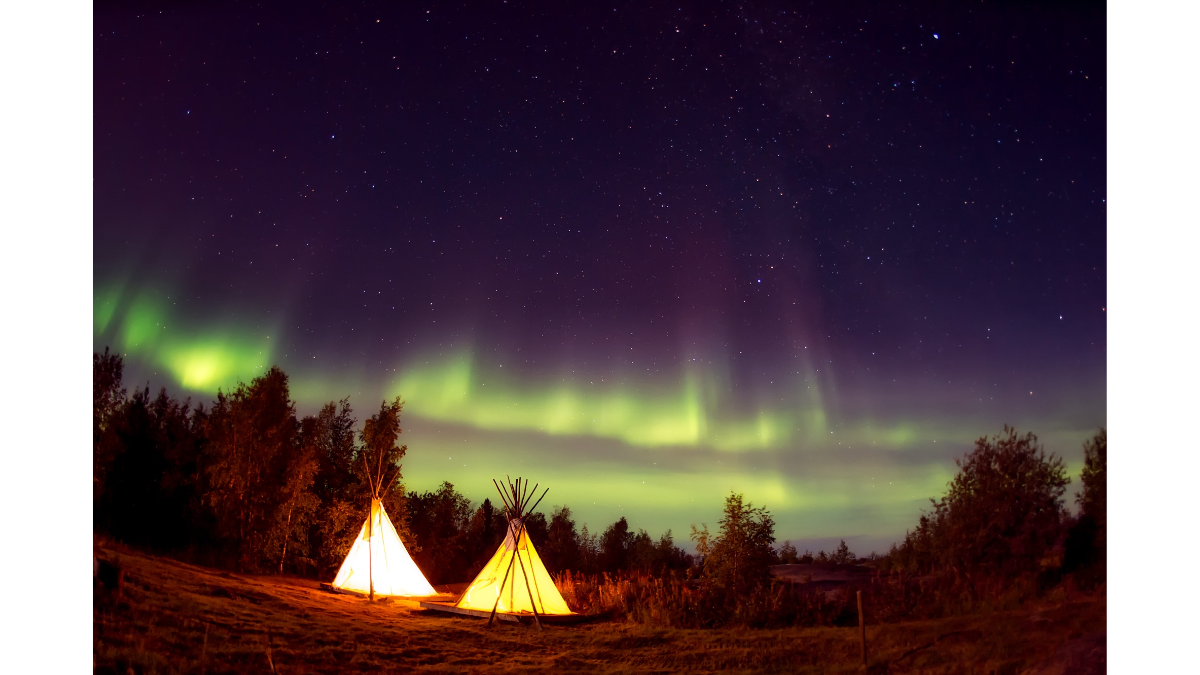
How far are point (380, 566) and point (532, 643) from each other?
13.9 ft

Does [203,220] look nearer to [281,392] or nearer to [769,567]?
[281,392]

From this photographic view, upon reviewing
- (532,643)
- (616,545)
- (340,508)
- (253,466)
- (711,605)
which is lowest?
(616,545)

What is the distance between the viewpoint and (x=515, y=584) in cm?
866

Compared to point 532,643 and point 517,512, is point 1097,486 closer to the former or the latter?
point 532,643

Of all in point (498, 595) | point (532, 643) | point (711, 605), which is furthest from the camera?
point (498, 595)

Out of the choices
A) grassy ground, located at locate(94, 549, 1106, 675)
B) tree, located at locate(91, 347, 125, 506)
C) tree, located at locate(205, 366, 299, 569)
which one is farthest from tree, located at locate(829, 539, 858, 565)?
tree, located at locate(91, 347, 125, 506)

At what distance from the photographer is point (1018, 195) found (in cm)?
705

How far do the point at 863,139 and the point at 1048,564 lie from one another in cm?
419

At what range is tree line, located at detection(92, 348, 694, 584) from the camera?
12.0 metres

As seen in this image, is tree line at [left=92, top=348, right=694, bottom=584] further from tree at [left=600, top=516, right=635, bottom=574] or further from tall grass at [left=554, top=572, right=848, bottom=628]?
→ tall grass at [left=554, top=572, right=848, bottom=628]

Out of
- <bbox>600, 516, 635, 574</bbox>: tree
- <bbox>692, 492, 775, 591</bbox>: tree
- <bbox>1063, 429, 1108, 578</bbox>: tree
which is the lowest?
<bbox>600, 516, 635, 574</bbox>: tree

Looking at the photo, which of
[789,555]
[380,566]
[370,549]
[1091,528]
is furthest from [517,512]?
[1091,528]

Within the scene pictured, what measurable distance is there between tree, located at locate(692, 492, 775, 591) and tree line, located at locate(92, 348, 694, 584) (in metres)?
3.02
